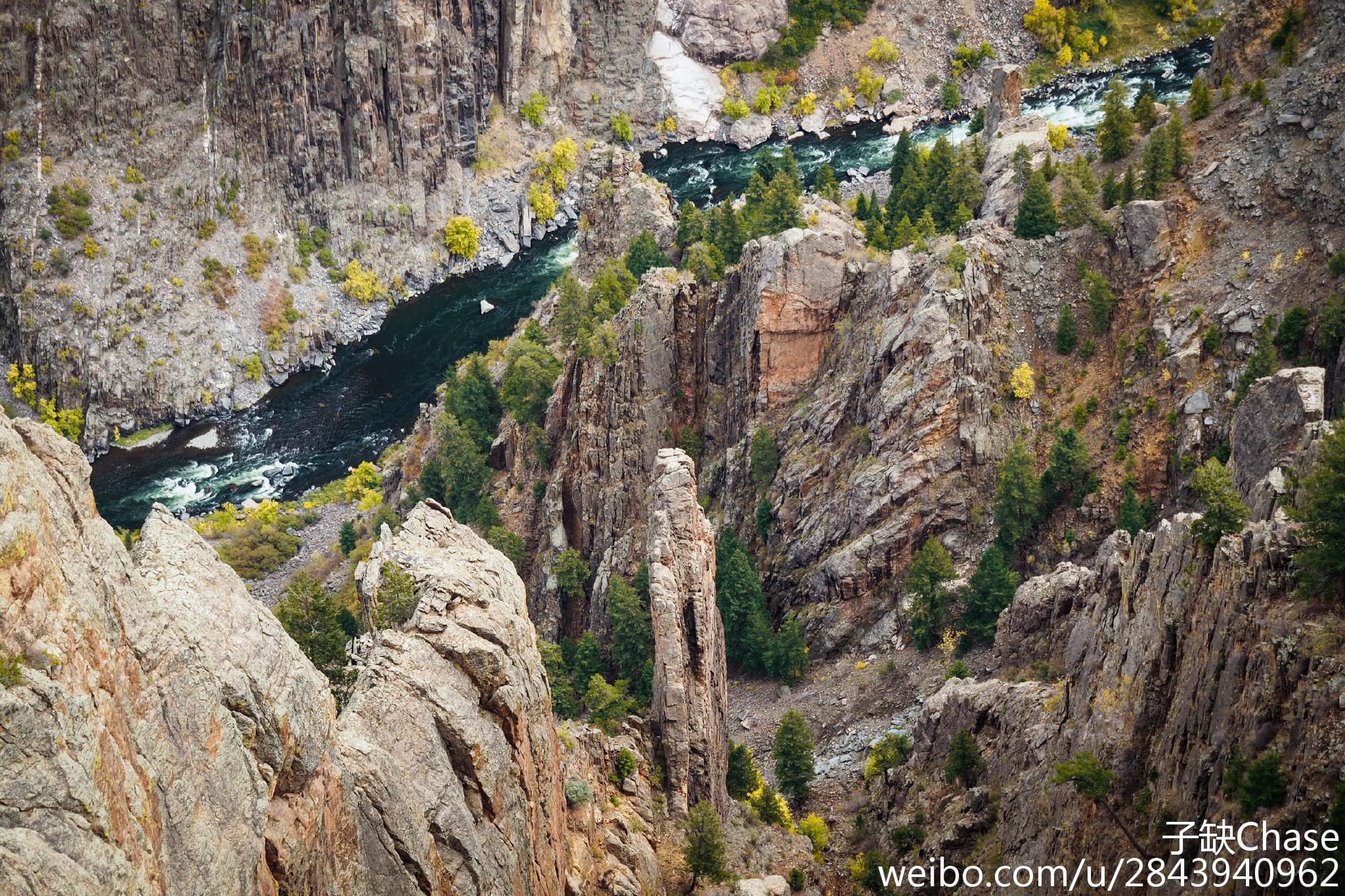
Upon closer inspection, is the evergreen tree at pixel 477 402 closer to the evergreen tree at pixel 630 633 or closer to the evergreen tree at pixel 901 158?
the evergreen tree at pixel 630 633

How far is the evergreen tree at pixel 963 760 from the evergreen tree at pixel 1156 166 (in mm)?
52317

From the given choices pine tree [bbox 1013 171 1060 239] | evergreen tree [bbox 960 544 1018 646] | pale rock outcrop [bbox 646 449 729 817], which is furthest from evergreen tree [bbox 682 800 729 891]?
pine tree [bbox 1013 171 1060 239]

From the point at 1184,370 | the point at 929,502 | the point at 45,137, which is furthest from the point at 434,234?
the point at 1184,370

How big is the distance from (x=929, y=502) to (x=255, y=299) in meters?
121

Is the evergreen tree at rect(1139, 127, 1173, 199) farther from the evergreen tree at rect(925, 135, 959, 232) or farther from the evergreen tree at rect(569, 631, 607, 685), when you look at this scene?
the evergreen tree at rect(569, 631, 607, 685)

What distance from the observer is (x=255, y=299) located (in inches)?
6919

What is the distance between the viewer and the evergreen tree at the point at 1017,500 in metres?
85.7

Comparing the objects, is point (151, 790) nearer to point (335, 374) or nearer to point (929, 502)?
point (929, 502)

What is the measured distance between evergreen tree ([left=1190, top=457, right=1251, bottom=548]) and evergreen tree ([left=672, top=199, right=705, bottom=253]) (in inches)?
3147

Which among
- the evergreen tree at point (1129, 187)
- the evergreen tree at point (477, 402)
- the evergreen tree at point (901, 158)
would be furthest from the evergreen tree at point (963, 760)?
the evergreen tree at point (901, 158)

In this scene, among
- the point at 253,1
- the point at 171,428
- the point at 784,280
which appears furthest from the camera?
the point at 253,1

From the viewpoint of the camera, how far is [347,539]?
131 m

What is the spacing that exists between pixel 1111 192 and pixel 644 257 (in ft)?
161

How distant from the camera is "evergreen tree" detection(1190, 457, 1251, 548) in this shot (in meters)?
47.2
